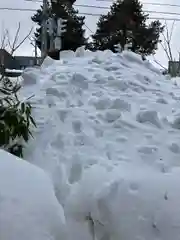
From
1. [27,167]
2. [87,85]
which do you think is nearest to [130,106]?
[87,85]

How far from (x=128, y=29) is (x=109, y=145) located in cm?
1888

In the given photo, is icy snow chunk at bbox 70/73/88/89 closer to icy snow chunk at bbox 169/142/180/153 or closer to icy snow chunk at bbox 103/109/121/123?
icy snow chunk at bbox 103/109/121/123

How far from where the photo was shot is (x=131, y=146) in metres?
3.12

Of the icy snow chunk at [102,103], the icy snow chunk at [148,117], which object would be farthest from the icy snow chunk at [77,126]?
the icy snow chunk at [148,117]

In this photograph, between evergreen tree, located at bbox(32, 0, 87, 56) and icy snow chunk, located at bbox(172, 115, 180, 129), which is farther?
evergreen tree, located at bbox(32, 0, 87, 56)

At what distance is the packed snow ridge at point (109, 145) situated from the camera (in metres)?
2.33

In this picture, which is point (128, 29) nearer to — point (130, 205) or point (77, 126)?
point (77, 126)

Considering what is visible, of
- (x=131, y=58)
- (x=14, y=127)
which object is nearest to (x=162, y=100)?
(x=131, y=58)

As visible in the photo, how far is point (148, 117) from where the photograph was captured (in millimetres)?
3551

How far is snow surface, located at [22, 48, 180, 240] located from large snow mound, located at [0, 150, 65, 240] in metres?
0.41

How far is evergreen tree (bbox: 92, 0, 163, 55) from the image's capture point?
20891 millimetres

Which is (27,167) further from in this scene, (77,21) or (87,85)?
(77,21)

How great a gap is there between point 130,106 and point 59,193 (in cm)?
148

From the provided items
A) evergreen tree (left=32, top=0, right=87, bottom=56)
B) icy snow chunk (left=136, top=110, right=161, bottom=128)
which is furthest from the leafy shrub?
evergreen tree (left=32, top=0, right=87, bottom=56)
